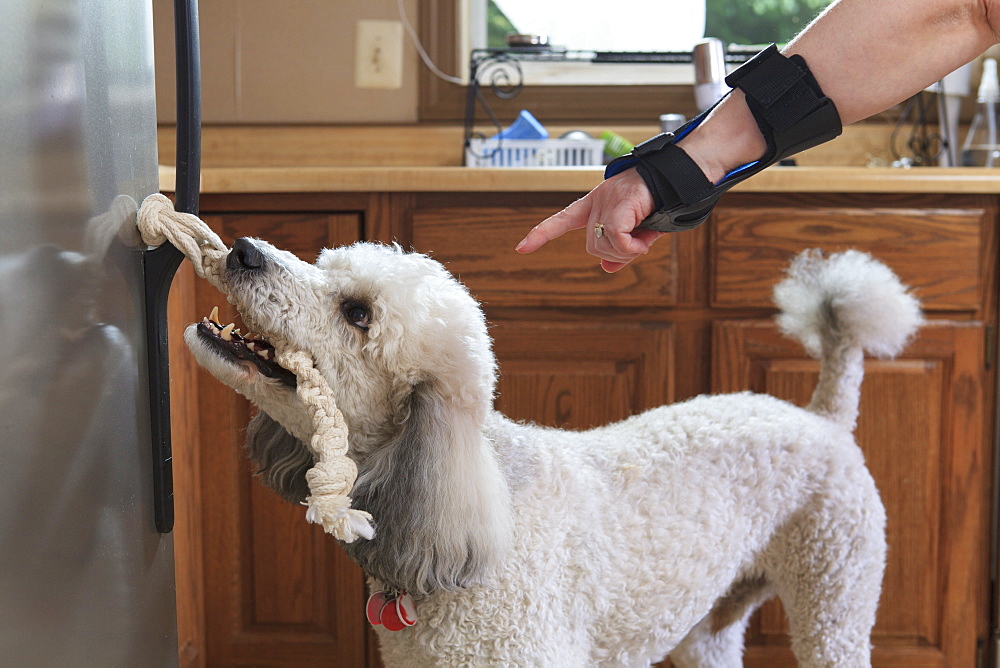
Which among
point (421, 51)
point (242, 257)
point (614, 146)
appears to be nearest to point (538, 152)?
point (614, 146)

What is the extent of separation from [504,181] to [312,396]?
27.8 inches

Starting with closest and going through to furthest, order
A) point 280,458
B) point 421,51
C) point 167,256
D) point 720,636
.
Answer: point 167,256
point 280,458
point 720,636
point 421,51

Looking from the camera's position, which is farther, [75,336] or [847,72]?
[847,72]

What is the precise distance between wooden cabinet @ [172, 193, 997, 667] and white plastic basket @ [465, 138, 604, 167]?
464mm

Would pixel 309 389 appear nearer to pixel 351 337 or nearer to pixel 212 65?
pixel 351 337

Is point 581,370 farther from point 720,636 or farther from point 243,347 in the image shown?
point 243,347

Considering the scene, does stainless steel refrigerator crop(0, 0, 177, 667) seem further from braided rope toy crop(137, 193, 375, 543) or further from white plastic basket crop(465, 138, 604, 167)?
white plastic basket crop(465, 138, 604, 167)

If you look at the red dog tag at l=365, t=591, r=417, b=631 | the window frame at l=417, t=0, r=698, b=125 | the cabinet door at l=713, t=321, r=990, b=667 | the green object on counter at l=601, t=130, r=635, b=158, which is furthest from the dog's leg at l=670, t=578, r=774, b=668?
the window frame at l=417, t=0, r=698, b=125

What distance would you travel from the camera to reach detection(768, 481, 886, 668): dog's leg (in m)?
1.06

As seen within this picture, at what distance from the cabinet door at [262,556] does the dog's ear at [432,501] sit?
67 cm

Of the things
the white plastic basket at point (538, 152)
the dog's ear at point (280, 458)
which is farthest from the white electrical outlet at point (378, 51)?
the dog's ear at point (280, 458)

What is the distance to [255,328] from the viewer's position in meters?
0.75

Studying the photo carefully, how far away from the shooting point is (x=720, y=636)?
49.4 inches

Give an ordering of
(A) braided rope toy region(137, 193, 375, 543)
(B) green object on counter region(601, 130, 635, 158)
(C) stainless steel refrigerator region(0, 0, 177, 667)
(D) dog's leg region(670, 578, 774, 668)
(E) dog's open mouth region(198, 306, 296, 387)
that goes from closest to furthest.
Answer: (C) stainless steel refrigerator region(0, 0, 177, 667) < (A) braided rope toy region(137, 193, 375, 543) < (E) dog's open mouth region(198, 306, 296, 387) < (D) dog's leg region(670, 578, 774, 668) < (B) green object on counter region(601, 130, 635, 158)
